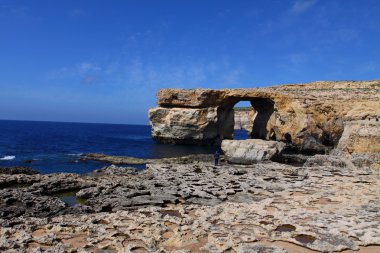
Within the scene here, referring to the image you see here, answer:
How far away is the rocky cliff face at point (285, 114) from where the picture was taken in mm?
38819

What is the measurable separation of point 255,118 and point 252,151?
3746 centimetres

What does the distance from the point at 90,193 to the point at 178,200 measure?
5.64 meters

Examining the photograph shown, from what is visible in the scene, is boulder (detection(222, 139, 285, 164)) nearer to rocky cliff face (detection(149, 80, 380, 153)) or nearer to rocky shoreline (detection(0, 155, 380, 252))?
rocky cliff face (detection(149, 80, 380, 153))

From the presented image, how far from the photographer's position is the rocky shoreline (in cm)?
1145

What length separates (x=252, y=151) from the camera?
122 feet

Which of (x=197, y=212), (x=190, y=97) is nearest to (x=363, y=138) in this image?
(x=197, y=212)

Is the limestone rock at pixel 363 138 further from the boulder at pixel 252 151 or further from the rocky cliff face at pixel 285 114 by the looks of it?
the boulder at pixel 252 151

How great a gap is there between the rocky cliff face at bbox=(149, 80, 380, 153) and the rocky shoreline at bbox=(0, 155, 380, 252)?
12.9 meters

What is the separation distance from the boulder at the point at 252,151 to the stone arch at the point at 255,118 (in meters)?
25.3

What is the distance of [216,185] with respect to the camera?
69.1 ft

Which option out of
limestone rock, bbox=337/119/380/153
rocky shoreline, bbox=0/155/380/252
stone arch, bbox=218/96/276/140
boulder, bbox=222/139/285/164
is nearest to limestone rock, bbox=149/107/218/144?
stone arch, bbox=218/96/276/140

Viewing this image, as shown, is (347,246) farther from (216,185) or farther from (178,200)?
(216,185)

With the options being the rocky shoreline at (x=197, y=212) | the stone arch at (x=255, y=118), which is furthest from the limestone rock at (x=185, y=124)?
the rocky shoreline at (x=197, y=212)

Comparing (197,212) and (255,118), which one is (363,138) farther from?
(255,118)
